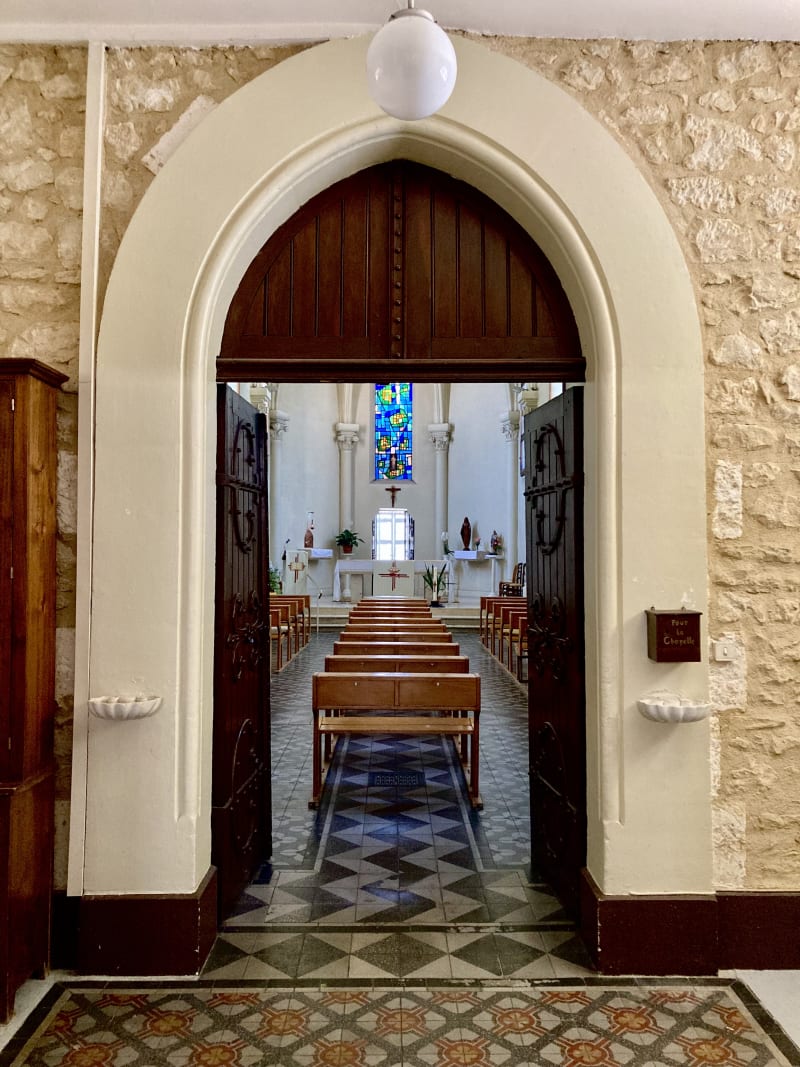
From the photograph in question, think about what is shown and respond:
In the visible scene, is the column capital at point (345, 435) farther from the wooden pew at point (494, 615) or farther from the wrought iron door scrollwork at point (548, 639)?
the wrought iron door scrollwork at point (548, 639)

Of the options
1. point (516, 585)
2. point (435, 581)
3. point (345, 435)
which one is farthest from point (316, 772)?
point (345, 435)

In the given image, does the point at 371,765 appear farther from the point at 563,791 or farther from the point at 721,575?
the point at 721,575

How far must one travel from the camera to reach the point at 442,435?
1692 centimetres

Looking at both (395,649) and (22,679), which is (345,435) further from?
(22,679)

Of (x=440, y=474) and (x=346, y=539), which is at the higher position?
(x=440, y=474)

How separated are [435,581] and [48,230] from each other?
1224 centimetres

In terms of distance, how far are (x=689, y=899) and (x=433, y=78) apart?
2970 mm

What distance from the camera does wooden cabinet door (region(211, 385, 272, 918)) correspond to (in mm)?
3166

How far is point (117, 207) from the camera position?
3004 millimetres

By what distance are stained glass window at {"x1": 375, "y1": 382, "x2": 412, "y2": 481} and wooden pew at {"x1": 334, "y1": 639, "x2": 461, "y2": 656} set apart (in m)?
11.7

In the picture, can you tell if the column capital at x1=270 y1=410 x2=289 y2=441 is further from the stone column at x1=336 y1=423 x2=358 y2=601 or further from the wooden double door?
the wooden double door

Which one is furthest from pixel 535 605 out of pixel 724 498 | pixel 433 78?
pixel 433 78

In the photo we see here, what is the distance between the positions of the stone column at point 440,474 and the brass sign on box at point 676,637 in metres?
13.8

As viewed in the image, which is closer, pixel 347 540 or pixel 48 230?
pixel 48 230
